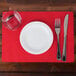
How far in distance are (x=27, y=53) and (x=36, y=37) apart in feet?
0.36

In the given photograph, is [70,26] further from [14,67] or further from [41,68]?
[14,67]

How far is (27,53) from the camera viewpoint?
29.7 inches

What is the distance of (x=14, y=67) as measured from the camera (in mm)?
793

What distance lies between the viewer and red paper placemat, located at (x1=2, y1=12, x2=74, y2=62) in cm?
75

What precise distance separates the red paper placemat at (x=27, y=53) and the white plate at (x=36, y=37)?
0.04 metres

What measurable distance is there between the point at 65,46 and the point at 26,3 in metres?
0.37

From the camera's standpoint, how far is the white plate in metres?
0.72

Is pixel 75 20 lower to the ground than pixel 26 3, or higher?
lower

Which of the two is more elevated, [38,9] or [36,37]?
[38,9]

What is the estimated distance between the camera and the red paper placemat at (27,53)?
29.4 inches

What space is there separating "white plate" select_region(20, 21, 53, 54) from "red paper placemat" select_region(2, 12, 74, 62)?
4 cm

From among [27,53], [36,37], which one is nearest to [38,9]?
[36,37]

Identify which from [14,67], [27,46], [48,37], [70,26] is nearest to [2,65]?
[14,67]

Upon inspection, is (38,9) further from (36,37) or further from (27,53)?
(27,53)
